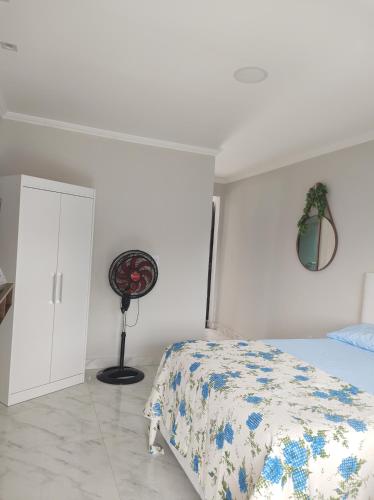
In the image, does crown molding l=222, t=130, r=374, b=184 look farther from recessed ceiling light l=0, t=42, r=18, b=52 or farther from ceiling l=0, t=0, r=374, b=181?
recessed ceiling light l=0, t=42, r=18, b=52

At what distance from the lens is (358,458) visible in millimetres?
1495

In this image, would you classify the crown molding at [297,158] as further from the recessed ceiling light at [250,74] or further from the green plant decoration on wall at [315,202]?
the recessed ceiling light at [250,74]

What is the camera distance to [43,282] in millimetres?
3254

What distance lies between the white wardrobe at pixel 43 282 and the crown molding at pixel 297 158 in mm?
2417

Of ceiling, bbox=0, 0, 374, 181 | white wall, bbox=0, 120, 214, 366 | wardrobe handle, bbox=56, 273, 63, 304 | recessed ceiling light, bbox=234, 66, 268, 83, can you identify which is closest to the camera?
ceiling, bbox=0, 0, 374, 181

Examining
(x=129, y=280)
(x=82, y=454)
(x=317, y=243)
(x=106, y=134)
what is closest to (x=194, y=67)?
(x=106, y=134)

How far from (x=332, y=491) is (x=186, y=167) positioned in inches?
137

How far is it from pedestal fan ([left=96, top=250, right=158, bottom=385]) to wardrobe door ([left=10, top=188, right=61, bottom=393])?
619 mm

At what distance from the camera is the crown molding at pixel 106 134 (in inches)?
144

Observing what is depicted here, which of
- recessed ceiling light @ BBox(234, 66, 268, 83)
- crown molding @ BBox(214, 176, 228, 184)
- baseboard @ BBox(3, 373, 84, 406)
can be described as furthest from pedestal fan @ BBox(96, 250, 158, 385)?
crown molding @ BBox(214, 176, 228, 184)

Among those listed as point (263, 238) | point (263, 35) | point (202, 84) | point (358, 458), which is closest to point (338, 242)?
point (263, 238)

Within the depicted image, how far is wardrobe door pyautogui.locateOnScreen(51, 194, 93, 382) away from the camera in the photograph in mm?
3373

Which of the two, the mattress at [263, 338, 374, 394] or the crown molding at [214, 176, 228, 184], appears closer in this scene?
the mattress at [263, 338, 374, 394]

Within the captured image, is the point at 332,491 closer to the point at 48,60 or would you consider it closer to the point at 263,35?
the point at 263,35
